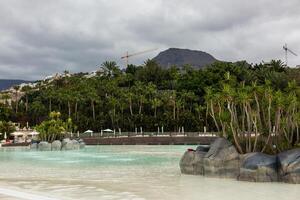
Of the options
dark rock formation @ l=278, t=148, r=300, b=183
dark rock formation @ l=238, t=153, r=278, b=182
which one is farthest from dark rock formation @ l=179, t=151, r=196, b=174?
dark rock formation @ l=278, t=148, r=300, b=183

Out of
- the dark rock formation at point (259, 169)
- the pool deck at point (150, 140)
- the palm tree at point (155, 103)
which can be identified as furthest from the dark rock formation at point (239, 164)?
the palm tree at point (155, 103)

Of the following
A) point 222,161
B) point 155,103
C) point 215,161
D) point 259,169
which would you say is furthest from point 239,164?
point 155,103

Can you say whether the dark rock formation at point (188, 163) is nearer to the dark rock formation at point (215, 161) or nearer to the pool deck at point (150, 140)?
the dark rock formation at point (215, 161)

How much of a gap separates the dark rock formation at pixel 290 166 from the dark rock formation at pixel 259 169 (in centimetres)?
28

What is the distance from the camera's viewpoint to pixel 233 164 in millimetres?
19609

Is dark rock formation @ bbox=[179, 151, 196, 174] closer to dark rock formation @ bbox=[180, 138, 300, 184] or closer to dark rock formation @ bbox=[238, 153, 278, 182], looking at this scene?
dark rock formation @ bbox=[180, 138, 300, 184]

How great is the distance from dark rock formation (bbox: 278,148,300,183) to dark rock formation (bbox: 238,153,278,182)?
0.28 meters

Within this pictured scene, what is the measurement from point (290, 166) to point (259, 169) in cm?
118

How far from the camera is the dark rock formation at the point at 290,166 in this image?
17.4 metres

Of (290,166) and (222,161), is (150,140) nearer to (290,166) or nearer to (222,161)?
(222,161)

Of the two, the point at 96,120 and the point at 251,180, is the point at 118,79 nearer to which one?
the point at 96,120

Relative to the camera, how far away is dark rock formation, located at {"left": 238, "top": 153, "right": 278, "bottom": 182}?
18.0m

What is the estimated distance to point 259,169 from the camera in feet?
59.3

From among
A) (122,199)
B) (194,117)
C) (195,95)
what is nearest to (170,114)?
(194,117)
